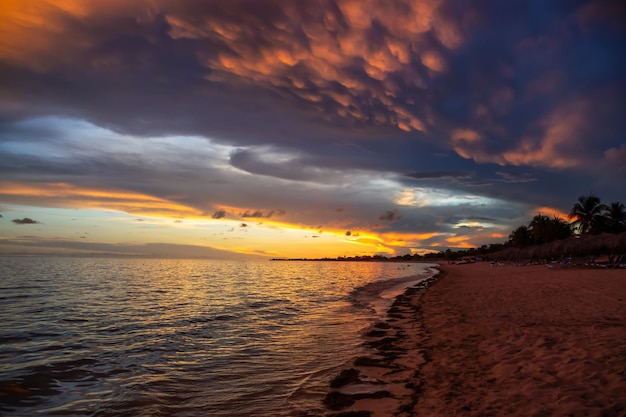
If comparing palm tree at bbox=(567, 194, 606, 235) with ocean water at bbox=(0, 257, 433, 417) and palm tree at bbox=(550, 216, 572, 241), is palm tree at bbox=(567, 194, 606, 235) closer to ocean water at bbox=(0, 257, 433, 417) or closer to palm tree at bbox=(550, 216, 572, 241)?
palm tree at bbox=(550, 216, 572, 241)

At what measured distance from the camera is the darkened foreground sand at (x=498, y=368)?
5921 mm

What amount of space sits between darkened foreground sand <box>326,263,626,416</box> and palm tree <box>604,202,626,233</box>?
63.8 metres

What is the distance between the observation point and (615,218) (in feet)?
212

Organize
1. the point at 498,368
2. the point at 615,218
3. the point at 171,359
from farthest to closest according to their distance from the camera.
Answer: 1. the point at 615,218
2. the point at 171,359
3. the point at 498,368

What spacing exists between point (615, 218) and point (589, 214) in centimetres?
387

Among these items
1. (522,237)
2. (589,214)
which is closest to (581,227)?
(589,214)

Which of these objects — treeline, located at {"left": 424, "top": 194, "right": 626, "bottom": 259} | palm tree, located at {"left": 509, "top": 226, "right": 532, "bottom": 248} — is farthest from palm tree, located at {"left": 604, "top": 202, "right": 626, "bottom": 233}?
palm tree, located at {"left": 509, "top": 226, "right": 532, "bottom": 248}

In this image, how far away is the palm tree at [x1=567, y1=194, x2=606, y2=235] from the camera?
6494cm

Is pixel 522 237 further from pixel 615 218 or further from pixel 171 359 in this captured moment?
pixel 171 359

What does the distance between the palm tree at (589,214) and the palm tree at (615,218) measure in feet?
3.90

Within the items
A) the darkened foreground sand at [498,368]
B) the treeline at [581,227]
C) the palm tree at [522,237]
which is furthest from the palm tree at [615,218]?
the darkened foreground sand at [498,368]

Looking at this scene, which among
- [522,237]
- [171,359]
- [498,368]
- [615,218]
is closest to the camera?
[498,368]

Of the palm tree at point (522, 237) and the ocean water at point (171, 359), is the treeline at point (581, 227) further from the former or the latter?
the ocean water at point (171, 359)

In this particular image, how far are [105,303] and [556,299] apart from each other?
24.1 metres
